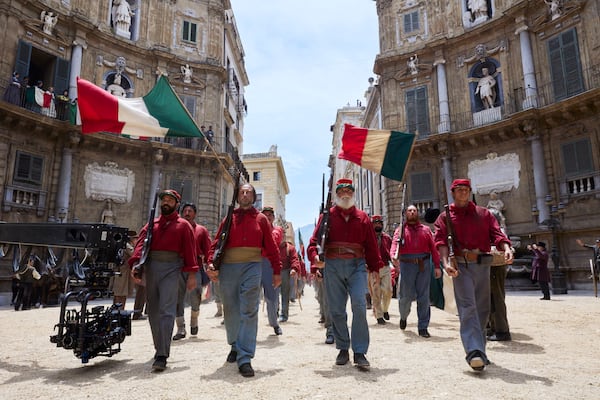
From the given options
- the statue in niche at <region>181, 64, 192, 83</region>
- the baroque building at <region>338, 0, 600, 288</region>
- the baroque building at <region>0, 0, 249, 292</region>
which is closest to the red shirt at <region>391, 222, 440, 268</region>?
the baroque building at <region>338, 0, 600, 288</region>

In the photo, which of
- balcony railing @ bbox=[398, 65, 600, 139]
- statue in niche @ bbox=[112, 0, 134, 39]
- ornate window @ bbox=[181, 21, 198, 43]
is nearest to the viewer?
balcony railing @ bbox=[398, 65, 600, 139]

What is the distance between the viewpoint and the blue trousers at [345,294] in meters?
4.28

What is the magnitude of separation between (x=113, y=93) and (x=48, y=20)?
3759 millimetres

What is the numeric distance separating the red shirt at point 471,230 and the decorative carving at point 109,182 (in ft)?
57.9

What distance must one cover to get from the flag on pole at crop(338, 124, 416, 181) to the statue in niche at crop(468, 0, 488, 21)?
50.0ft

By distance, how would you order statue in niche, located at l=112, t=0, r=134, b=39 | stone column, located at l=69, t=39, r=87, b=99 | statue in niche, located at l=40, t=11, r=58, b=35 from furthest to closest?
statue in niche, located at l=112, t=0, r=134, b=39, stone column, located at l=69, t=39, r=87, b=99, statue in niche, located at l=40, t=11, r=58, b=35

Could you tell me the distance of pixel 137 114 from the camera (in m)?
6.58

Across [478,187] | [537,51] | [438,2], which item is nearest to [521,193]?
[478,187]

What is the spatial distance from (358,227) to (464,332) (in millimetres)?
1484

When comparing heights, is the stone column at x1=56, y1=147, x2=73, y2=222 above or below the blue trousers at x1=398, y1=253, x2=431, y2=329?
above

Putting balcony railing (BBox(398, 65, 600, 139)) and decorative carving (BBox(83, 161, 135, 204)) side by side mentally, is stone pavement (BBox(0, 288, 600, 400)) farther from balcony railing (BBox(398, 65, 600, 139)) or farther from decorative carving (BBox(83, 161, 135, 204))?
balcony railing (BBox(398, 65, 600, 139))

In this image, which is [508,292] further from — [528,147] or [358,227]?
[358,227]

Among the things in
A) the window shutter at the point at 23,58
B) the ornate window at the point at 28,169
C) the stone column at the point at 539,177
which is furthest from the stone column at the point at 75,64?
the stone column at the point at 539,177

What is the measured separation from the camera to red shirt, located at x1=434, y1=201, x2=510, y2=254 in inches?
167
